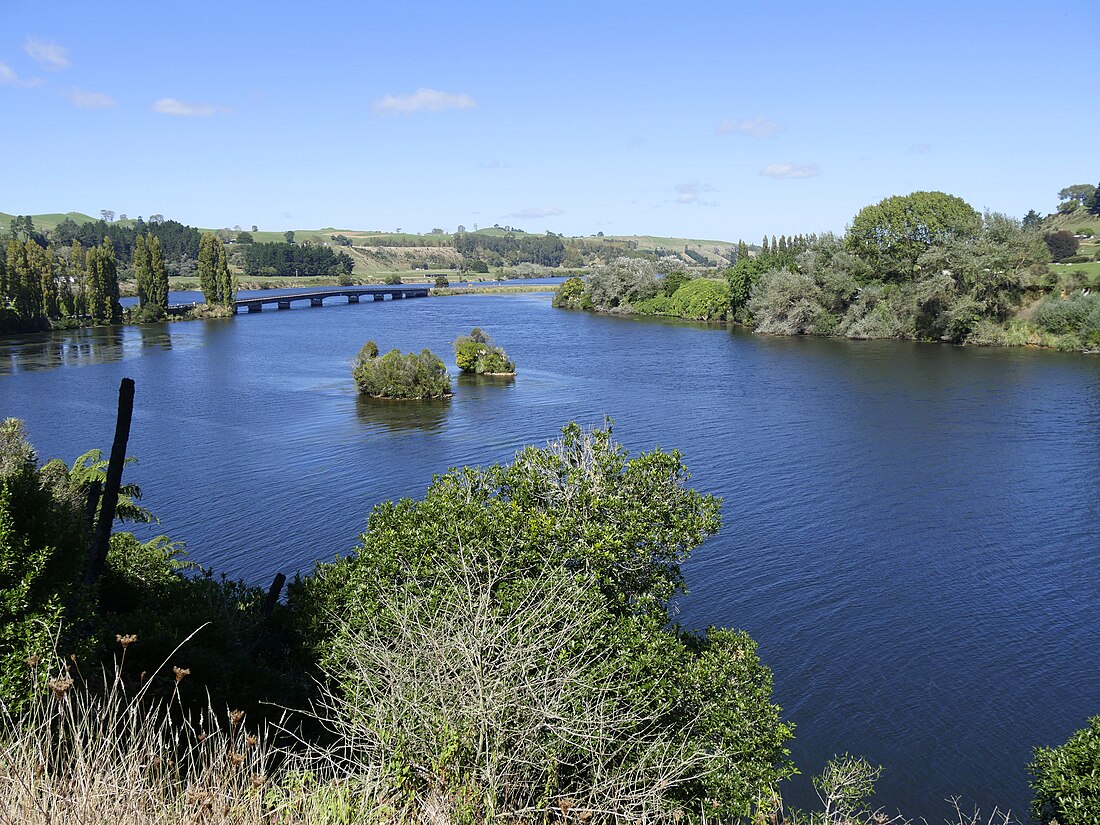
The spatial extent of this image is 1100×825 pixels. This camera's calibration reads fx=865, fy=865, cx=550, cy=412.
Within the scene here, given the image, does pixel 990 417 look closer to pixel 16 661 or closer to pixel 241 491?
pixel 241 491

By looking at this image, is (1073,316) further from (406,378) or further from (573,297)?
(573,297)

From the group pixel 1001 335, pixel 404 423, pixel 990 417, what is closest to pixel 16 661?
pixel 404 423

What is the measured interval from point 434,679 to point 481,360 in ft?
202

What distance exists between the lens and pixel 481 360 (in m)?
72.2

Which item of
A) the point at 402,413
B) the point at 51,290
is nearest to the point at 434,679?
the point at 402,413

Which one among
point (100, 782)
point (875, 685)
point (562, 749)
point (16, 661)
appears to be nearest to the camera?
point (100, 782)

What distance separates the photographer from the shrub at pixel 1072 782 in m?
14.5

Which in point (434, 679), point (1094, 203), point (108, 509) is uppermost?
point (1094, 203)

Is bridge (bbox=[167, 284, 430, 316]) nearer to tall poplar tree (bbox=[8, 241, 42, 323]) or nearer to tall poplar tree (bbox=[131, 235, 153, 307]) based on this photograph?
tall poplar tree (bbox=[131, 235, 153, 307])

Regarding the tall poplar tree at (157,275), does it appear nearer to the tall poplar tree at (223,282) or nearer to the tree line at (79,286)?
the tree line at (79,286)

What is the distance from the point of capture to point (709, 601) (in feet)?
88.2

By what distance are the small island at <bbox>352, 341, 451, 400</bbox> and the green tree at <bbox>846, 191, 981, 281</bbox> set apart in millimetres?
58038

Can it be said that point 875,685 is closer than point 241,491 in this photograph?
Yes

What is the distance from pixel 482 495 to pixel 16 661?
30.4ft
